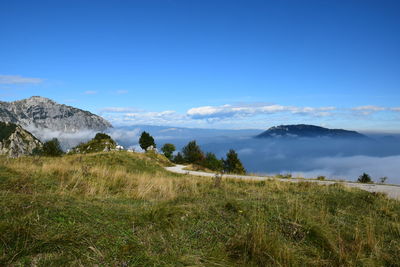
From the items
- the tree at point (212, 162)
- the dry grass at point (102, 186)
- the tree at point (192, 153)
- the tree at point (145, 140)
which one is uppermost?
the tree at point (145, 140)

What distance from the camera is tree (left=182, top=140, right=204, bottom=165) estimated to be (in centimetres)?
6283

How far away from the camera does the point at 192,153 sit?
63469mm

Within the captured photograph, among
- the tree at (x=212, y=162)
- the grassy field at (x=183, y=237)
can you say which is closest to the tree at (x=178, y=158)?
the tree at (x=212, y=162)

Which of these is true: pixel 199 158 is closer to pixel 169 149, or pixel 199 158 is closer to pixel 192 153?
pixel 192 153

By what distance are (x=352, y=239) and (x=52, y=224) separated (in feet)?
17.5

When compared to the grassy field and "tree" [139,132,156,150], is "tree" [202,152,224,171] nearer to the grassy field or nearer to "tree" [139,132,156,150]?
"tree" [139,132,156,150]

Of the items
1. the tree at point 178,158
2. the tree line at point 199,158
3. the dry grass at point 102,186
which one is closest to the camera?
the dry grass at point 102,186

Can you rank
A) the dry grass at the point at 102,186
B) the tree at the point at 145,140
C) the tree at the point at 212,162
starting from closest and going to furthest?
1. the dry grass at the point at 102,186
2. the tree at the point at 212,162
3. the tree at the point at 145,140

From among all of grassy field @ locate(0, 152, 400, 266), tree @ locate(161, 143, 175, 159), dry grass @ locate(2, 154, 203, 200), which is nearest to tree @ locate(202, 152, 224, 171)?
tree @ locate(161, 143, 175, 159)

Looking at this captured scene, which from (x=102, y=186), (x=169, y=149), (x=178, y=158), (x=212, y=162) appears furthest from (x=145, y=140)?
(x=102, y=186)

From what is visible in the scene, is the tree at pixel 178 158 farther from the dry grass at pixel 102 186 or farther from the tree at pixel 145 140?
the dry grass at pixel 102 186

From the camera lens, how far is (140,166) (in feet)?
82.9

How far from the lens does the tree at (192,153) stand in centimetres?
6283

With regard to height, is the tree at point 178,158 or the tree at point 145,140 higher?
the tree at point 145,140
